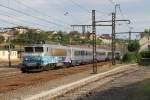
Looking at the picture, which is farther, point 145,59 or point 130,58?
point 145,59

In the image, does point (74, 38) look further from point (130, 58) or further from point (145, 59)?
point (130, 58)

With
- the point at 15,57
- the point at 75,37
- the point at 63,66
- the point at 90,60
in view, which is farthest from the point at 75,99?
the point at 75,37

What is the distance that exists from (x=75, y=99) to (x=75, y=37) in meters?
115

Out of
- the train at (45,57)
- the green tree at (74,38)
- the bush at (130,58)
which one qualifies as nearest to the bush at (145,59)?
the bush at (130,58)

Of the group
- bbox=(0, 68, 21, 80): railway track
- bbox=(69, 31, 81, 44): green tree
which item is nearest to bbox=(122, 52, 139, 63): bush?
bbox=(69, 31, 81, 44): green tree

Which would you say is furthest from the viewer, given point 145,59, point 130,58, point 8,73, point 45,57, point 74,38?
point 74,38

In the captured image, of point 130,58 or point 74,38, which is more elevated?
point 74,38

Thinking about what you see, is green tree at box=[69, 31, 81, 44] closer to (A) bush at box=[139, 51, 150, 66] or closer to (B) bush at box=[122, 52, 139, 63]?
(A) bush at box=[139, 51, 150, 66]

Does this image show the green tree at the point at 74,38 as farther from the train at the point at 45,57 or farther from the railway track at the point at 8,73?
the railway track at the point at 8,73

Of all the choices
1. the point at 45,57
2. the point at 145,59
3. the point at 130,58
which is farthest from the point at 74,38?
the point at 45,57

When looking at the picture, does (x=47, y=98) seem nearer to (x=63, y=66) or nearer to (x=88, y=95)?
(x=88, y=95)

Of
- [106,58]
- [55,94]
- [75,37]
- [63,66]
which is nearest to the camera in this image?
[55,94]

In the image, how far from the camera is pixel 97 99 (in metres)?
20.8

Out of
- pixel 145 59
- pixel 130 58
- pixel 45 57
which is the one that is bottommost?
pixel 145 59
